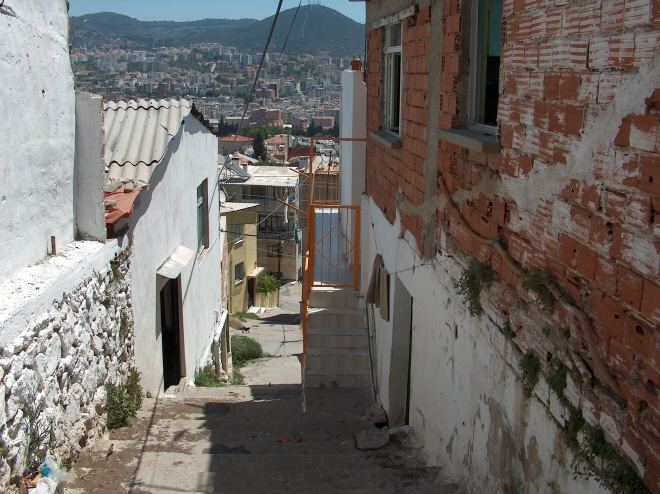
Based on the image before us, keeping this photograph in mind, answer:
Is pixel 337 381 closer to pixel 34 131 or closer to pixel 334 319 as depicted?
pixel 334 319

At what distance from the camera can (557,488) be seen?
332cm

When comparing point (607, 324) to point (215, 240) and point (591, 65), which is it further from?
point (215, 240)

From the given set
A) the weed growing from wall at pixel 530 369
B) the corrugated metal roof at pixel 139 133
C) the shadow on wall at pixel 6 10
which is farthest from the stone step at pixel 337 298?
the weed growing from wall at pixel 530 369

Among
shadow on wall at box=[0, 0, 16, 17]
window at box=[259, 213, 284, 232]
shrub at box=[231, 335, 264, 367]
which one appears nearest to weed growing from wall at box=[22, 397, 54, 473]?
shadow on wall at box=[0, 0, 16, 17]

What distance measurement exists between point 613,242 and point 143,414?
5.80 m

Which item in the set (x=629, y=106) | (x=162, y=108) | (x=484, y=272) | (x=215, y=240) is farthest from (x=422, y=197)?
(x=215, y=240)

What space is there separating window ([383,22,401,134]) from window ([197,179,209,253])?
16.1 ft

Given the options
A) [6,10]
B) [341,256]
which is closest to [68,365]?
[6,10]

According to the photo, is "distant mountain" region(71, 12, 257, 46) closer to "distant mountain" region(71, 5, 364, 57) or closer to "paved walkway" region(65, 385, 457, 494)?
"distant mountain" region(71, 5, 364, 57)

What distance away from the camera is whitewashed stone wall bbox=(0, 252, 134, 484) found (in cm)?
432

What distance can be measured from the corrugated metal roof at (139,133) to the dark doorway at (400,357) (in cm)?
308

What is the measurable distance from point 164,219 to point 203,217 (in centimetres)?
380

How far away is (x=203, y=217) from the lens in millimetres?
12969

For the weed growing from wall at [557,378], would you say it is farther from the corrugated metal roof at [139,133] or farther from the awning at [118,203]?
the corrugated metal roof at [139,133]
